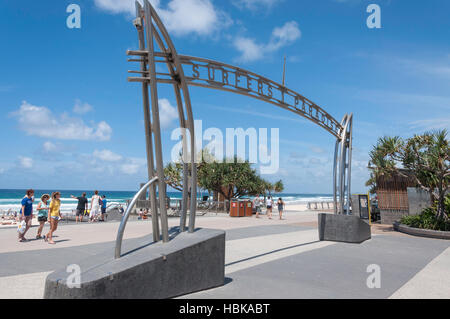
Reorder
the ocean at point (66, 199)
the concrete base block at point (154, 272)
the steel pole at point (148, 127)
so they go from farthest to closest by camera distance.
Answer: the ocean at point (66, 199), the steel pole at point (148, 127), the concrete base block at point (154, 272)

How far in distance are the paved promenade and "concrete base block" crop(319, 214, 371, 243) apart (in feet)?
1.05

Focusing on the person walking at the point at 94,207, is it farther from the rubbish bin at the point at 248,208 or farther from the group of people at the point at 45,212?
the rubbish bin at the point at 248,208

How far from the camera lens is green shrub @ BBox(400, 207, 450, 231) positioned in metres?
12.1

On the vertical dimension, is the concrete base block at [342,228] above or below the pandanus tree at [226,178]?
below

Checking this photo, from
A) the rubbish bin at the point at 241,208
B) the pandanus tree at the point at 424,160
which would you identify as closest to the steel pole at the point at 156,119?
the pandanus tree at the point at 424,160

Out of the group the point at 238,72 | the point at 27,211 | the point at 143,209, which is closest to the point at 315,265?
the point at 238,72

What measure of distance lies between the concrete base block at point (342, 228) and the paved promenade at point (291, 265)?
0.32 meters

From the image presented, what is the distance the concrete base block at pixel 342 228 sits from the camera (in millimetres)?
9778

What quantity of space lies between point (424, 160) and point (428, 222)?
2394 mm

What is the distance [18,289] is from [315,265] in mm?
5132

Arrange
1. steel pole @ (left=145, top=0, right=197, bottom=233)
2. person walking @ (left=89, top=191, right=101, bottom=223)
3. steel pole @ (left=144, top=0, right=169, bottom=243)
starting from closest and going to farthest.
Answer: steel pole @ (left=144, top=0, right=169, bottom=243) < steel pole @ (left=145, top=0, right=197, bottom=233) < person walking @ (left=89, top=191, right=101, bottom=223)

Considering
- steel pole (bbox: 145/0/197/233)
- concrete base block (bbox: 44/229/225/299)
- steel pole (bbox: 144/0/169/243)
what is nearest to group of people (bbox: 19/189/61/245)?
steel pole (bbox: 145/0/197/233)

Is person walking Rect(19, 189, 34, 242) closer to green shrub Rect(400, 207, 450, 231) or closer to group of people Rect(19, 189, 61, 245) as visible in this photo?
group of people Rect(19, 189, 61, 245)
